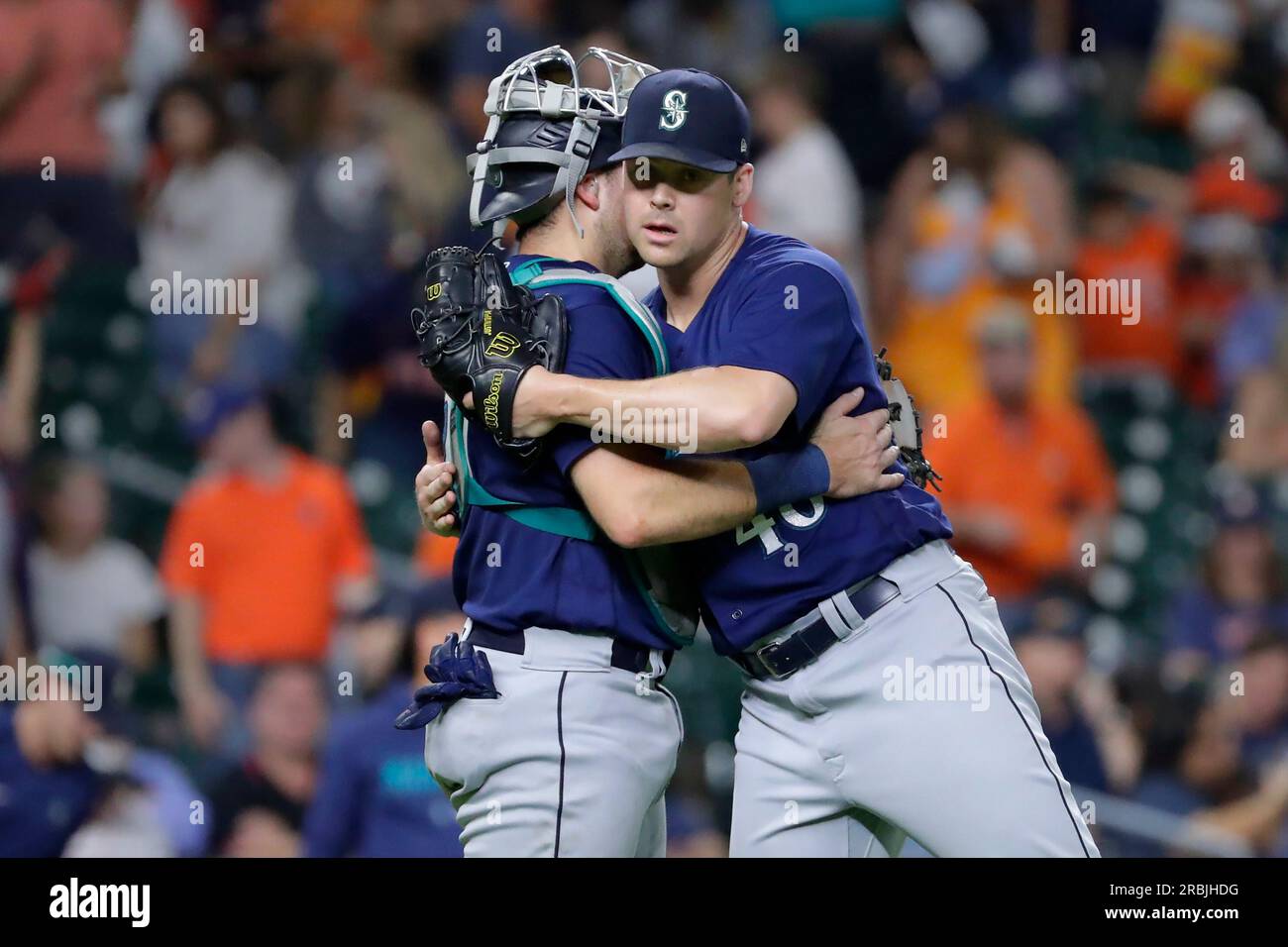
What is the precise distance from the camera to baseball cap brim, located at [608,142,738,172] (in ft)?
10.3

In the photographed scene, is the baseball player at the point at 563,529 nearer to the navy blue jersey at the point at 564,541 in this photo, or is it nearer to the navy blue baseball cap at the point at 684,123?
the navy blue jersey at the point at 564,541

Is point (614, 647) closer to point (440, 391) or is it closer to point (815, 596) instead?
point (815, 596)

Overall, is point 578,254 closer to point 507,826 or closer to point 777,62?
point 507,826

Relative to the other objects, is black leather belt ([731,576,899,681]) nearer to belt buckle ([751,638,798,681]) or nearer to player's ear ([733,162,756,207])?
belt buckle ([751,638,798,681])

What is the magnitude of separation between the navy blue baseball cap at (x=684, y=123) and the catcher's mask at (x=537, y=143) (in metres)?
0.07

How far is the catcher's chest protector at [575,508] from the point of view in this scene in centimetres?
312

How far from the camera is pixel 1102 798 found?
5426mm

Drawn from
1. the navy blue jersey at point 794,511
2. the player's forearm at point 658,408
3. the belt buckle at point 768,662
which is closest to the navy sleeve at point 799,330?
the navy blue jersey at point 794,511

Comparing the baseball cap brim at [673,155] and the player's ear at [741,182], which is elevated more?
the baseball cap brim at [673,155]

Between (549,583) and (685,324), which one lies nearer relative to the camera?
(549,583)

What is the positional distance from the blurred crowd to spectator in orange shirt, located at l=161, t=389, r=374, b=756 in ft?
0.04

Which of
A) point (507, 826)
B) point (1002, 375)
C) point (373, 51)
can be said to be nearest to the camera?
point (507, 826)
